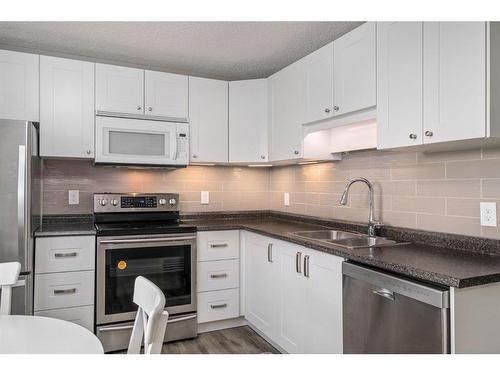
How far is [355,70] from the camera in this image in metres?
2.22

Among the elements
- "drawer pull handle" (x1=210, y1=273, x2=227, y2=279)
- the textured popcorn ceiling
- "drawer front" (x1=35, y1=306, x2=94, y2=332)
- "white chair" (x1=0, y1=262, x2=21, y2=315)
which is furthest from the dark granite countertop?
the textured popcorn ceiling

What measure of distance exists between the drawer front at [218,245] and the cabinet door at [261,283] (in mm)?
104

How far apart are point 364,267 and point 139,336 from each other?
3.49ft

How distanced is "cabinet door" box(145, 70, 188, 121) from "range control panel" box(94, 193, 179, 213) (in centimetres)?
70

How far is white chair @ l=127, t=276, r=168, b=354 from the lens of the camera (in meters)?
1.09

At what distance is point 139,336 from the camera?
4.52 ft

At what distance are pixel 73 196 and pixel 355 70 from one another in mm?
2431

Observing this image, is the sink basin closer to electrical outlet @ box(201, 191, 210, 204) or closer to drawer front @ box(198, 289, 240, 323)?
drawer front @ box(198, 289, 240, 323)

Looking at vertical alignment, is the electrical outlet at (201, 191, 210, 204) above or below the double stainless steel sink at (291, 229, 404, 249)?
above

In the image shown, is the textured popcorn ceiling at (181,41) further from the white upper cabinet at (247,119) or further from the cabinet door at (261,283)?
the cabinet door at (261,283)

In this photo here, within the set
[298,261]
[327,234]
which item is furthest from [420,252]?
[327,234]
